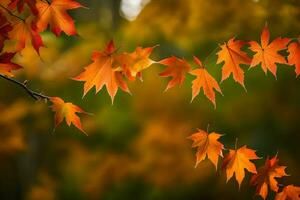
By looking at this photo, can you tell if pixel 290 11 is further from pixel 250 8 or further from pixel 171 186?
pixel 171 186

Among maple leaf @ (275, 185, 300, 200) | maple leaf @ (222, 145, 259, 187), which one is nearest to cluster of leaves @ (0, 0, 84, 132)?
maple leaf @ (222, 145, 259, 187)

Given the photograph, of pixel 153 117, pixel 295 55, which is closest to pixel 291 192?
pixel 295 55

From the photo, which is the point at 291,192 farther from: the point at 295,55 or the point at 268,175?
the point at 295,55

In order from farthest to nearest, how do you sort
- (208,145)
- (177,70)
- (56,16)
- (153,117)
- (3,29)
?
(153,117), (208,145), (177,70), (56,16), (3,29)

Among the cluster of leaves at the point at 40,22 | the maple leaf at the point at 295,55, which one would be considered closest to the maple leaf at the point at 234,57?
the maple leaf at the point at 295,55

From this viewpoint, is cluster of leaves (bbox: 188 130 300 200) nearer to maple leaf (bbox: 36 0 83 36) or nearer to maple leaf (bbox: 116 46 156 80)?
maple leaf (bbox: 116 46 156 80)

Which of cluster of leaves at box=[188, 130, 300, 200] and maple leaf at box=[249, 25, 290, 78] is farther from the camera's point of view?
cluster of leaves at box=[188, 130, 300, 200]

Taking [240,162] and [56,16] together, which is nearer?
[56,16]
